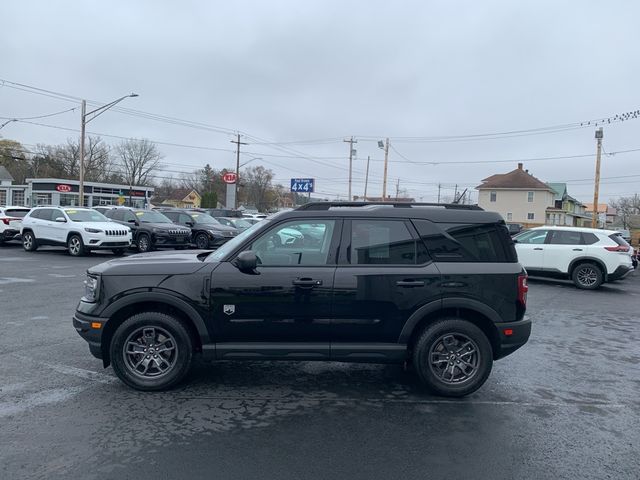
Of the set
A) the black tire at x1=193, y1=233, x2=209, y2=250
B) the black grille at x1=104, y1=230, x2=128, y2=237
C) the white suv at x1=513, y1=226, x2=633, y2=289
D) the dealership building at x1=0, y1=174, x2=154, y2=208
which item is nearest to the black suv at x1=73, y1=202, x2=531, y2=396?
the white suv at x1=513, y1=226, x2=633, y2=289

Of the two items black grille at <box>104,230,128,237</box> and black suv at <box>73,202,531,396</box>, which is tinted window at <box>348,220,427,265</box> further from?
black grille at <box>104,230,128,237</box>

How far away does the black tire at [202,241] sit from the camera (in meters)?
21.4

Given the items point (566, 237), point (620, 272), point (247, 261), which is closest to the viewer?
point (247, 261)

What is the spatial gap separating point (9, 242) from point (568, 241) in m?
22.5

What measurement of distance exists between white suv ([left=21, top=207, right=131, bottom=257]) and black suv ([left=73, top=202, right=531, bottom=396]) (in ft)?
43.6

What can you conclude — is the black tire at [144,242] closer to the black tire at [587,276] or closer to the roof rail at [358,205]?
the black tire at [587,276]

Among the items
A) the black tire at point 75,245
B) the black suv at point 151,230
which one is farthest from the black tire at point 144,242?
the black tire at point 75,245

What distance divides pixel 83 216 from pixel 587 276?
16.5m

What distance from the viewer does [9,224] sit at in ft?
65.7

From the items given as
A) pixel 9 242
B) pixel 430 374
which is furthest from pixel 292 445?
pixel 9 242

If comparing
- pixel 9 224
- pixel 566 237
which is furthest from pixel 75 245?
pixel 566 237

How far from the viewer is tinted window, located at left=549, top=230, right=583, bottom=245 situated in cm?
1392

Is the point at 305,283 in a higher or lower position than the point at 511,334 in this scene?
higher

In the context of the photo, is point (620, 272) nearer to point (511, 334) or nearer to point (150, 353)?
point (511, 334)
